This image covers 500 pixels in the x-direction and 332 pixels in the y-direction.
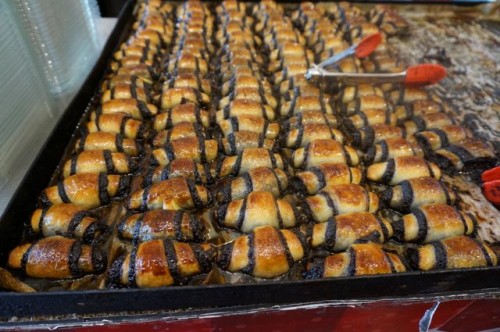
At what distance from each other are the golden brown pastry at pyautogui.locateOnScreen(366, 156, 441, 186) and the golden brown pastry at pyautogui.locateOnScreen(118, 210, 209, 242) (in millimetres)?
1568

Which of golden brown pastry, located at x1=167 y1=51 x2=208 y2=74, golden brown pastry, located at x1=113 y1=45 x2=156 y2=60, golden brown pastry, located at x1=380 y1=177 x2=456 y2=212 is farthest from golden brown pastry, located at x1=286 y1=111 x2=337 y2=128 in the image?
golden brown pastry, located at x1=113 y1=45 x2=156 y2=60

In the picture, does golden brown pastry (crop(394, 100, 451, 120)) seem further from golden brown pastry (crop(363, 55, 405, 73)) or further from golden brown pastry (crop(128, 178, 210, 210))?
golden brown pastry (crop(128, 178, 210, 210))

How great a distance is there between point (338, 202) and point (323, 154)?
545mm

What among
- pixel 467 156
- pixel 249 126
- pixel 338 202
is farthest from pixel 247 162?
pixel 467 156

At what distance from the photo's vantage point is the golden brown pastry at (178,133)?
326 centimetres

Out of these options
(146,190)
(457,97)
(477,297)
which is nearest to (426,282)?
(477,297)

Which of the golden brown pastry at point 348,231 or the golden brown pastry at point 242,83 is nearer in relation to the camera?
the golden brown pastry at point 348,231

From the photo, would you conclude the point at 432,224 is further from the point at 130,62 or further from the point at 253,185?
the point at 130,62

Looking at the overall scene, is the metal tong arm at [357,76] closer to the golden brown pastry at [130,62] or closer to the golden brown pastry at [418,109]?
the golden brown pastry at [418,109]

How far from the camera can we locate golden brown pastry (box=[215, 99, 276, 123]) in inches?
139

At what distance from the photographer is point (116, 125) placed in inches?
130

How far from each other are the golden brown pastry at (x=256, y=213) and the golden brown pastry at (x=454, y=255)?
886mm

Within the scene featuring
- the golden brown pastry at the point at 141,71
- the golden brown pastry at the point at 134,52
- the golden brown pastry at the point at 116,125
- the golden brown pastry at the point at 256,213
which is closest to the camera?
the golden brown pastry at the point at 256,213

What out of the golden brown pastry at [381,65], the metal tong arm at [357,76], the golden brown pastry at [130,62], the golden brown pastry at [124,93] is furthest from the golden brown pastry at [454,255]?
the golden brown pastry at [130,62]
